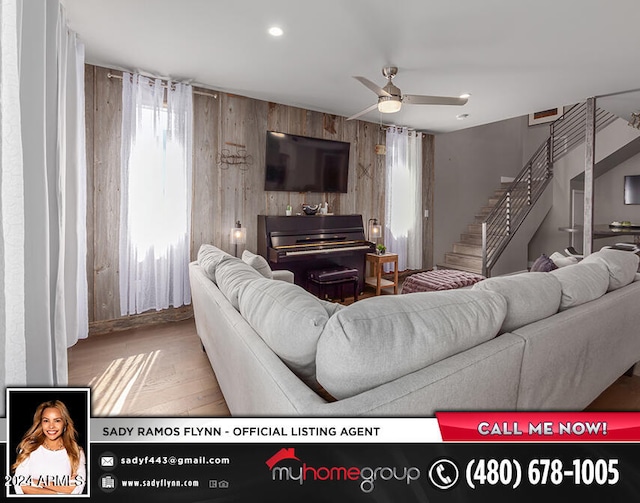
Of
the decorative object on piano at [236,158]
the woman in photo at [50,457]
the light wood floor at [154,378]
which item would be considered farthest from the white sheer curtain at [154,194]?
the woman in photo at [50,457]

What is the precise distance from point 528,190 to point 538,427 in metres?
6.69

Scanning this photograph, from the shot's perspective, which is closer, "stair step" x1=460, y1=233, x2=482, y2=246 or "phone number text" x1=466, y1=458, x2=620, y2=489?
"phone number text" x1=466, y1=458, x2=620, y2=489

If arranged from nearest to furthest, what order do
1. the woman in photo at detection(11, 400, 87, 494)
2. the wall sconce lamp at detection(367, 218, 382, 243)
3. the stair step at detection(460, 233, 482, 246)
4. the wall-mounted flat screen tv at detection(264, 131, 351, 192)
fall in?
A: 1. the woman in photo at detection(11, 400, 87, 494)
2. the wall-mounted flat screen tv at detection(264, 131, 351, 192)
3. the wall sconce lamp at detection(367, 218, 382, 243)
4. the stair step at detection(460, 233, 482, 246)

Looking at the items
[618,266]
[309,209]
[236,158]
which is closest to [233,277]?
[618,266]

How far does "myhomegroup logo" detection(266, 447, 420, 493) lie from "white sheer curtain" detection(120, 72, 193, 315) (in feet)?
10.5

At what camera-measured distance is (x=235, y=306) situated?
1708 mm

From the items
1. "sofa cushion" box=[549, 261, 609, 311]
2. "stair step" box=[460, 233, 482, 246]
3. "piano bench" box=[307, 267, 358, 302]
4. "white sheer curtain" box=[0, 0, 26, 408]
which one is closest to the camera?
"white sheer curtain" box=[0, 0, 26, 408]

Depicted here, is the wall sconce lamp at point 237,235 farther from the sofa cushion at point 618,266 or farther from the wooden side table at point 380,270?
the sofa cushion at point 618,266

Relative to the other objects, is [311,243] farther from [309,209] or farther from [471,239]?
[471,239]

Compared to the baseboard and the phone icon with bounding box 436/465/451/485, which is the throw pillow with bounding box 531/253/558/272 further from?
the baseboard

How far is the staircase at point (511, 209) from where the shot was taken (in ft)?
19.9

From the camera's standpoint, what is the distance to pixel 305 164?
4805 mm

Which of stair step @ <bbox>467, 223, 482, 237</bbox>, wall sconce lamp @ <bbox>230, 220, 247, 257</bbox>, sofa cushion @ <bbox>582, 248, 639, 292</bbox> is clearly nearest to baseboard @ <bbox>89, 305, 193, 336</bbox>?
wall sconce lamp @ <bbox>230, 220, 247, 257</bbox>

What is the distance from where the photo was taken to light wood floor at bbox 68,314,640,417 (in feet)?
6.95
